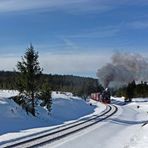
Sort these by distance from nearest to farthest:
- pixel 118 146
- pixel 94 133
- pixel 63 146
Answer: pixel 63 146 → pixel 118 146 → pixel 94 133

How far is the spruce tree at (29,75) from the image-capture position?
150ft

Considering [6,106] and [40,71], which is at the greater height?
[40,71]

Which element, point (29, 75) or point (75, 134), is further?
point (29, 75)

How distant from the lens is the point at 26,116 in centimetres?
4112

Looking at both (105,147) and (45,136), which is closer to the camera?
(105,147)

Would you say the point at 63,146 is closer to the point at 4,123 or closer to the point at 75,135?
the point at 75,135

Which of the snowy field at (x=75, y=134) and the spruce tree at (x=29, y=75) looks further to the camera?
the spruce tree at (x=29, y=75)

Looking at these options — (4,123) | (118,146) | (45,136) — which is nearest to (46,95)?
(4,123)

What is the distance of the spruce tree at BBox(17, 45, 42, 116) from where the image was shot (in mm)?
45625

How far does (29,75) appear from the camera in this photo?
150 ft

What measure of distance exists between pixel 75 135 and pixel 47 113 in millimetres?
21856

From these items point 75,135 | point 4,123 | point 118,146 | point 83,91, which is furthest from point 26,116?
point 83,91

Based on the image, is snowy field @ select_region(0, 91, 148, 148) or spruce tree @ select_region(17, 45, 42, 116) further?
spruce tree @ select_region(17, 45, 42, 116)

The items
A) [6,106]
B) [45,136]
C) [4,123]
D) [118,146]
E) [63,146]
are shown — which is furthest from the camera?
Result: [6,106]
